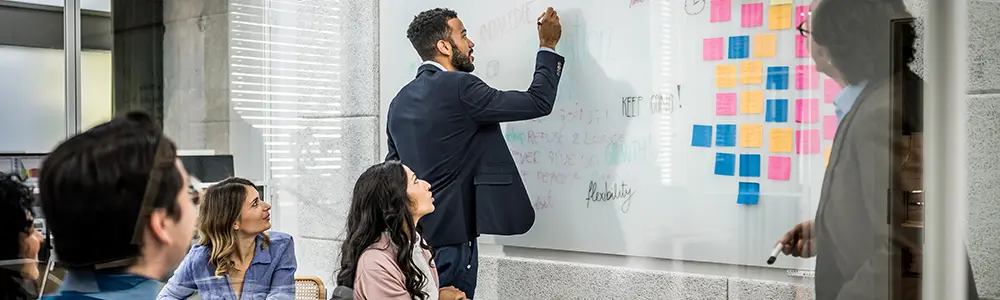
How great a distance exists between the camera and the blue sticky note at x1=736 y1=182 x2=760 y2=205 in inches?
119

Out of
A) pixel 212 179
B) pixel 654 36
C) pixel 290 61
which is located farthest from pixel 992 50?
pixel 212 179

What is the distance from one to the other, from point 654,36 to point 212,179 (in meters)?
1.71

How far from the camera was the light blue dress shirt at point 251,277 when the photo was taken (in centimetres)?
170

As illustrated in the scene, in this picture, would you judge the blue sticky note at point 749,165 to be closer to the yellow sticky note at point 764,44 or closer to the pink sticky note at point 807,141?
the pink sticky note at point 807,141

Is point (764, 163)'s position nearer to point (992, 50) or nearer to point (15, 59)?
point (992, 50)

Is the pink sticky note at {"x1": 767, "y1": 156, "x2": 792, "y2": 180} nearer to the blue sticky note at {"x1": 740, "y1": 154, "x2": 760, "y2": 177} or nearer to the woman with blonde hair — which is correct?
the blue sticky note at {"x1": 740, "y1": 154, "x2": 760, "y2": 177}

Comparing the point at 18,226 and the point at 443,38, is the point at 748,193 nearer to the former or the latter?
the point at 443,38

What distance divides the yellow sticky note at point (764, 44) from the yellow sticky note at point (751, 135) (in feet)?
0.73

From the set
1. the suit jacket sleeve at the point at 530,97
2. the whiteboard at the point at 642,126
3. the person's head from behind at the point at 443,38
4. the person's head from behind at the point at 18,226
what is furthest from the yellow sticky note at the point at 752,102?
the person's head from behind at the point at 18,226

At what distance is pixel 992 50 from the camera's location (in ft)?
8.48

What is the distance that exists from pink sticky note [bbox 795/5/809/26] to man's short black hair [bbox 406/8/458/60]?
107 centimetres

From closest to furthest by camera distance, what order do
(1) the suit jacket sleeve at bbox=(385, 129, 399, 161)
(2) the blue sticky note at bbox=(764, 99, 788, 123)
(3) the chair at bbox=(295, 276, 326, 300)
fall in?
1. (3) the chair at bbox=(295, 276, 326, 300)
2. (1) the suit jacket sleeve at bbox=(385, 129, 399, 161)
3. (2) the blue sticky note at bbox=(764, 99, 788, 123)

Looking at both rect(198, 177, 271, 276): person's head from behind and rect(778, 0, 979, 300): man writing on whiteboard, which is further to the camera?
rect(778, 0, 979, 300): man writing on whiteboard

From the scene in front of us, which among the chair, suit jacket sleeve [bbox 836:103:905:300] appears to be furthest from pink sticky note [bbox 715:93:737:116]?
the chair
